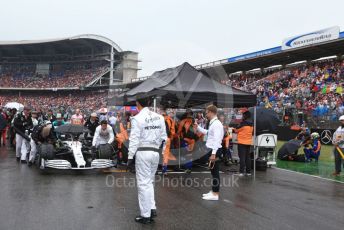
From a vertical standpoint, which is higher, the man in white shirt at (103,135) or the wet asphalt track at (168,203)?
the man in white shirt at (103,135)

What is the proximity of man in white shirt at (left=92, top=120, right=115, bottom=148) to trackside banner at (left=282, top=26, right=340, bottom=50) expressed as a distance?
2068cm

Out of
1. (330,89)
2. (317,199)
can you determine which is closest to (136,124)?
(317,199)

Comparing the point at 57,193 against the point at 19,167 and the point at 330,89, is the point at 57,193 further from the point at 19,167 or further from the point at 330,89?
the point at 330,89

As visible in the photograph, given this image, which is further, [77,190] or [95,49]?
[95,49]

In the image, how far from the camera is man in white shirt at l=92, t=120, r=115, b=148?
409 inches

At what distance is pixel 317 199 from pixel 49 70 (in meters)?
66.9

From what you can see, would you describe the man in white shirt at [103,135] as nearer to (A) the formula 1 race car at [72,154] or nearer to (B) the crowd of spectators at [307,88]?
(A) the formula 1 race car at [72,154]

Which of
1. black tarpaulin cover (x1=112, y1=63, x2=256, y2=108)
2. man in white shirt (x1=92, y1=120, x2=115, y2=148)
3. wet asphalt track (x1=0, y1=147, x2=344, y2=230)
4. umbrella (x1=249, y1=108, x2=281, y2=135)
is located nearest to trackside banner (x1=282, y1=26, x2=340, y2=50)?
umbrella (x1=249, y1=108, x2=281, y2=135)

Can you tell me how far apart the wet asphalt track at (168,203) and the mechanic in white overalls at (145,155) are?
277mm

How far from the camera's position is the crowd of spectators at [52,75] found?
2467 inches

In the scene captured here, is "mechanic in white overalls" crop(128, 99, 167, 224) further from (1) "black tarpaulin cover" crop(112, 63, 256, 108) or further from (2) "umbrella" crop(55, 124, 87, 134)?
(2) "umbrella" crop(55, 124, 87, 134)

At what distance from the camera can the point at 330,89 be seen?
23625 mm

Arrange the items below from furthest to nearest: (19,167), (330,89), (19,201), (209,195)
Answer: (330,89), (19,167), (209,195), (19,201)
